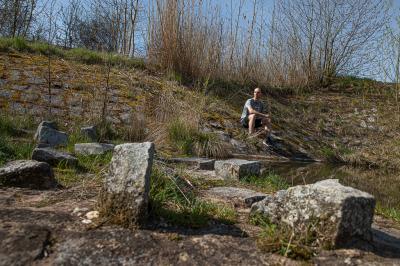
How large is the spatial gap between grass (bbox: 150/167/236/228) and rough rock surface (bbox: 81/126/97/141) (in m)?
2.60

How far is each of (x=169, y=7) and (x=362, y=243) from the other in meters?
7.65

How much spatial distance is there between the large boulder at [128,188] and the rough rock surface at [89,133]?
10.1 ft

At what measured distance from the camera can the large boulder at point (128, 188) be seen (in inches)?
74.5

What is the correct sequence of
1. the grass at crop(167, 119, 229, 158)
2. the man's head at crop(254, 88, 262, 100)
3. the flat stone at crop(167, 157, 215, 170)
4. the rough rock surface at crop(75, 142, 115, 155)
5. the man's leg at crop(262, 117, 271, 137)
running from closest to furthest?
the rough rock surface at crop(75, 142, 115, 155) < the flat stone at crop(167, 157, 215, 170) < the grass at crop(167, 119, 229, 158) < the man's leg at crop(262, 117, 271, 137) < the man's head at crop(254, 88, 262, 100)

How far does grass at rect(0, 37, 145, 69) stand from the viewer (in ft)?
26.0

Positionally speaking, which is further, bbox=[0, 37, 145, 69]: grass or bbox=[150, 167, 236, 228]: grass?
bbox=[0, 37, 145, 69]: grass

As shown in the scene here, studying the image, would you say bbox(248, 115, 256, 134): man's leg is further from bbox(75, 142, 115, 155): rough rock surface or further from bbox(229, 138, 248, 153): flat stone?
bbox(75, 142, 115, 155): rough rock surface

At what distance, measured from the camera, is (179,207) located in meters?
2.24

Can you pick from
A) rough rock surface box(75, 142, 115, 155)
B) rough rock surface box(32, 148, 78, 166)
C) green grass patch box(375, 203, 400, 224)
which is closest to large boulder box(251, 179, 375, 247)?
green grass patch box(375, 203, 400, 224)

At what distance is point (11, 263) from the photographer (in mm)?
1510

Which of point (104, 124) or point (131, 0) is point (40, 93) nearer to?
point (104, 124)

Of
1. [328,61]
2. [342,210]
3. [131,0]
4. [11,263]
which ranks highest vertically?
[131,0]

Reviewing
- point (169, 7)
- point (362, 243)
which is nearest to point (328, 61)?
point (169, 7)

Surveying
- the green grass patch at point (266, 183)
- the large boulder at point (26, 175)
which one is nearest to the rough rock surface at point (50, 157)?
the large boulder at point (26, 175)
